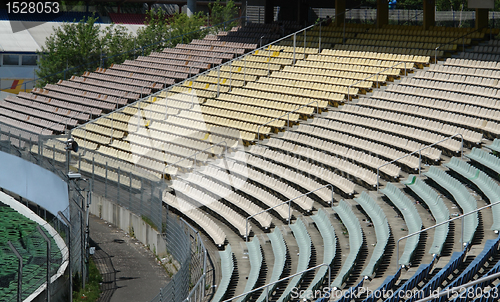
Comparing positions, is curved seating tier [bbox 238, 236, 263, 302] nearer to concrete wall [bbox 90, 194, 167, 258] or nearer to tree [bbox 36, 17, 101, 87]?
concrete wall [bbox 90, 194, 167, 258]

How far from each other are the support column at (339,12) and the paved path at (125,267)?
11485 mm

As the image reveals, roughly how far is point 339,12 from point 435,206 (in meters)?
13.2

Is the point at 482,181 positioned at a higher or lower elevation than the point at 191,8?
lower

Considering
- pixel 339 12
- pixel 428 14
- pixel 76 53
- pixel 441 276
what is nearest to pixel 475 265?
pixel 441 276

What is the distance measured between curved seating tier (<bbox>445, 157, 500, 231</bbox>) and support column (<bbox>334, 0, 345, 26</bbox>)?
1073 centimetres

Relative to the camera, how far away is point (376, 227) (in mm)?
11773

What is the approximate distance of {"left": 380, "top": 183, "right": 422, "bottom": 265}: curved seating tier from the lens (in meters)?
9.93

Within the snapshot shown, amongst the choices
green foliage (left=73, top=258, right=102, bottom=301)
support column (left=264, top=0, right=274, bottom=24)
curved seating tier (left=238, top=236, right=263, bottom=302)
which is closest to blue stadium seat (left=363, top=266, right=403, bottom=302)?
curved seating tier (left=238, top=236, right=263, bottom=302)

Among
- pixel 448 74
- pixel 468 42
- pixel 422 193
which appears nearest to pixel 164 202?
pixel 422 193

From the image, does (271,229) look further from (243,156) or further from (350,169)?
(243,156)

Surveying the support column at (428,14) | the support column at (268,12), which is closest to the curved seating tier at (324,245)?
the support column at (428,14)

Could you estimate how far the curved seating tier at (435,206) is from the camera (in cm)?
1016

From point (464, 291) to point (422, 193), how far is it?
575cm

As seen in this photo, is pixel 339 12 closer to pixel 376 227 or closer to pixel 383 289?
pixel 376 227
